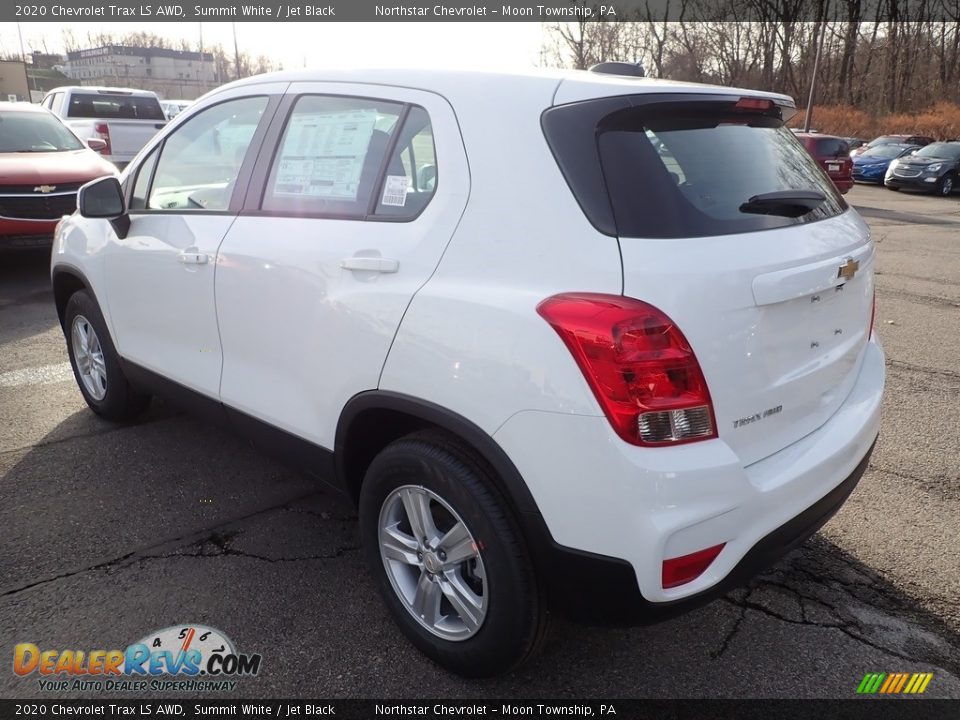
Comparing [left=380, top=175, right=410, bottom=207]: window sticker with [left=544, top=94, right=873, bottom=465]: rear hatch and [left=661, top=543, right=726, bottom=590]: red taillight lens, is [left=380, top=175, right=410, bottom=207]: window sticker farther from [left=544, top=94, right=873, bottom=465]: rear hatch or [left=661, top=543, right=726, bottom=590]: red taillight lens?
[left=661, top=543, right=726, bottom=590]: red taillight lens

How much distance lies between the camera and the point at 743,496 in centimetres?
199

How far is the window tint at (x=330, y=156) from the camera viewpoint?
2578 millimetres

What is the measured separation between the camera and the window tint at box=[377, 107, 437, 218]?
7.81 ft

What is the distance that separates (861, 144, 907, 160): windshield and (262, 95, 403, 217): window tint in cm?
2624

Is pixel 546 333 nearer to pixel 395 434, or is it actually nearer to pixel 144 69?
pixel 395 434

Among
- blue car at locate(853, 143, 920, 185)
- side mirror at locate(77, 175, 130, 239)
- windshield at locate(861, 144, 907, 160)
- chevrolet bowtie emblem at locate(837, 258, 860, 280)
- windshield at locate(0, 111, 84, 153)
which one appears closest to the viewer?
chevrolet bowtie emblem at locate(837, 258, 860, 280)

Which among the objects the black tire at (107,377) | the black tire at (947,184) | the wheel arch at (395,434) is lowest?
the black tire at (947,184)

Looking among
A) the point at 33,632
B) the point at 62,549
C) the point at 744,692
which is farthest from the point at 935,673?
the point at 62,549

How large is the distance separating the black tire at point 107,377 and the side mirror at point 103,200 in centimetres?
68

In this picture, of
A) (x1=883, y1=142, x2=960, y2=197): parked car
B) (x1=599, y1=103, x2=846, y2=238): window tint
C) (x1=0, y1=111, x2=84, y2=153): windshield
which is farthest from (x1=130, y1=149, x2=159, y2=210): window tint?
(x1=883, y1=142, x2=960, y2=197): parked car

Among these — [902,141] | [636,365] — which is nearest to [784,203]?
[636,365]

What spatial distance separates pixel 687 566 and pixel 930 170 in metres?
23.3

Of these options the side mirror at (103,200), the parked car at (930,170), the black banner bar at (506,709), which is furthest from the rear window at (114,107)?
the parked car at (930,170)

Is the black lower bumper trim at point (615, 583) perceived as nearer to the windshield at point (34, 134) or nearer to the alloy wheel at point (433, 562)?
the alloy wheel at point (433, 562)
